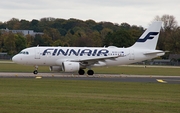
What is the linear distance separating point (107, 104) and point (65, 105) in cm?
188

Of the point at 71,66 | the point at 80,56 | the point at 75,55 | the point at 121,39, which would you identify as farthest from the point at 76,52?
the point at 121,39

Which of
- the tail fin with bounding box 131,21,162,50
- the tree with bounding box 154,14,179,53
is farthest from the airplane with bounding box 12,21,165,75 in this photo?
the tree with bounding box 154,14,179,53

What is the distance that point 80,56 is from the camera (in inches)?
2058

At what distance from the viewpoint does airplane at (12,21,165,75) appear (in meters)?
51.1

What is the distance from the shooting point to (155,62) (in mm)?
107500

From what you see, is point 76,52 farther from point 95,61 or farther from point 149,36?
point 149,36

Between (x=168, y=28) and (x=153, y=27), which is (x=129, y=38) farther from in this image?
(x=153, y=27)

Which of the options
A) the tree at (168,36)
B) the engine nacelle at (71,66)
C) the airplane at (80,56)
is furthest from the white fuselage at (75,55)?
the tree at (168,36)

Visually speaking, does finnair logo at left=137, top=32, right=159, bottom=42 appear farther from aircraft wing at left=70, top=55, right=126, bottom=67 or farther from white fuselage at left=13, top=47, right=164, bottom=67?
aircraft wing at left=70, top=55, right=126, bottom=67

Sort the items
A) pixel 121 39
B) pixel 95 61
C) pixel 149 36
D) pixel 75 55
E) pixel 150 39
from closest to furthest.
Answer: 1. pixel 95 61
2. pixel 75 55
3. pixel 150 39
4. pixel 149 36
5. pixel 121 39

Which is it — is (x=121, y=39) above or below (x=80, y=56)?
above

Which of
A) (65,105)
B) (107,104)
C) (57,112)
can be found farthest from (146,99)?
(57,112)

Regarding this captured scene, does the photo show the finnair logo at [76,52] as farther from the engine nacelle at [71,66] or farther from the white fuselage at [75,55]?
the engine nacelle at [71,66]

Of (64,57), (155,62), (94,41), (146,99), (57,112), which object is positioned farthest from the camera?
(94,41)
